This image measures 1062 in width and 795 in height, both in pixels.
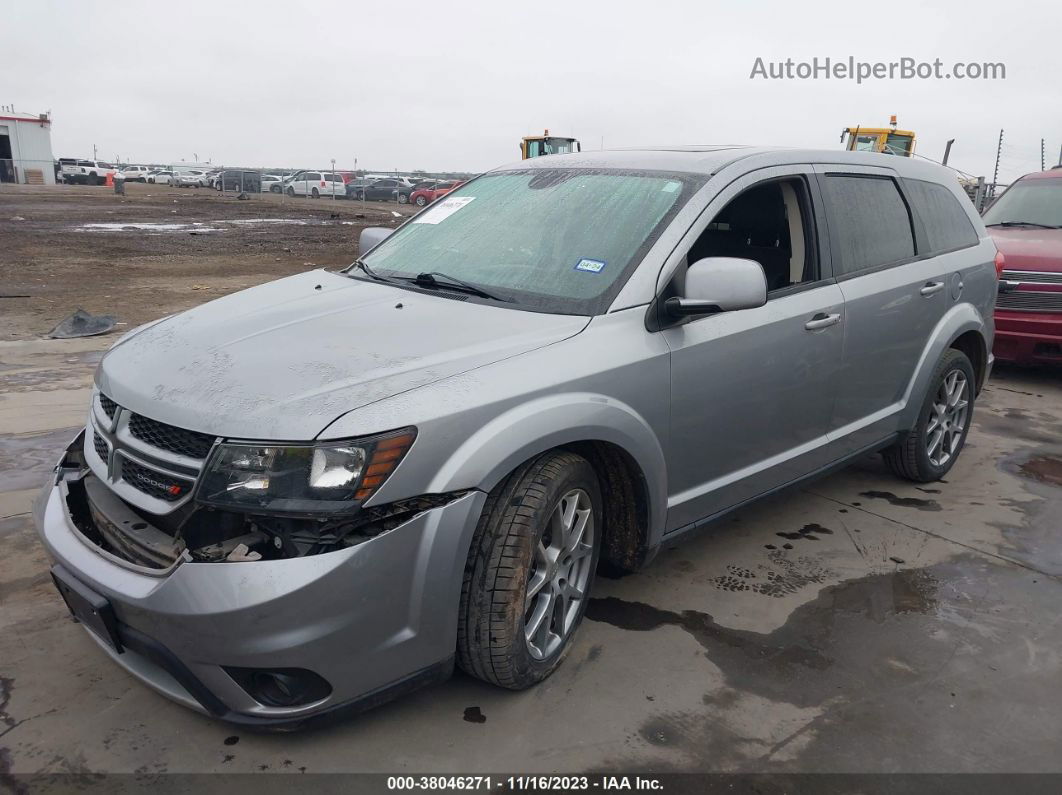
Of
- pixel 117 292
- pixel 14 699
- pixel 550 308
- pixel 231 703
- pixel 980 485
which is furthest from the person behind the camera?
pixel 117 292

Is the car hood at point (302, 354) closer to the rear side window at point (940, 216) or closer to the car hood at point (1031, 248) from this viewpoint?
the rear side window at point (940, 216)

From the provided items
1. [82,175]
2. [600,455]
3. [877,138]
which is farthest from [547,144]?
[82,175]

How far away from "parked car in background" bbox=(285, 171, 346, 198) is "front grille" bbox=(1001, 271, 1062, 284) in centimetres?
4566

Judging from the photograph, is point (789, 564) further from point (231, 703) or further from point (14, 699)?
point (14, 699)

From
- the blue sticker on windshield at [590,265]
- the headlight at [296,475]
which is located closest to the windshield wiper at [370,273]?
the blue sticker on windshield at [590,265]

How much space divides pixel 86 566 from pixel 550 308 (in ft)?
5.46

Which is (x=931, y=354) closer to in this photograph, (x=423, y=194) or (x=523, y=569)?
(x=523, y=569)

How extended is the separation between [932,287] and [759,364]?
1.61 m

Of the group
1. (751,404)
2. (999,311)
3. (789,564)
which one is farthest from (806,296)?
(999,311)

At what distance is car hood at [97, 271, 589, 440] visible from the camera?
2381 millimetres

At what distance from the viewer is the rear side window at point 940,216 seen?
459 centimetres

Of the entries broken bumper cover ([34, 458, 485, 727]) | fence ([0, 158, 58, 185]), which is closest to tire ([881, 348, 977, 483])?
broken bumper cover ([34, 458, 485, 727])

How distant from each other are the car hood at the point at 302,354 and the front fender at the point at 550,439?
0.20 metres

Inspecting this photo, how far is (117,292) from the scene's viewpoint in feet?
36.3
